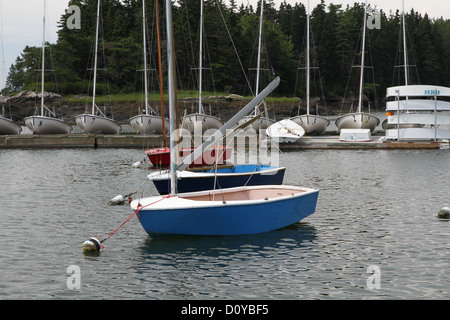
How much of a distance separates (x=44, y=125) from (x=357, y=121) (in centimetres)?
3627

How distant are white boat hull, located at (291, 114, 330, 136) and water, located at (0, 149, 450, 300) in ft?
119

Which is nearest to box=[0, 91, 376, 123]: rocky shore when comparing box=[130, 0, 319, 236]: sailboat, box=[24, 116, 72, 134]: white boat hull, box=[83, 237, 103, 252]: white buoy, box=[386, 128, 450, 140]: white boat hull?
box=[24, 116, 72, 134]: white boat hull

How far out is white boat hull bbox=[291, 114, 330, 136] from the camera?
228 feet

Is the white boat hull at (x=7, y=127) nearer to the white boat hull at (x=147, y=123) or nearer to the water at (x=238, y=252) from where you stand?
the white boat hull at (x=147, y=123)

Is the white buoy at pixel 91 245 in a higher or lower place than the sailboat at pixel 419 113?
lower

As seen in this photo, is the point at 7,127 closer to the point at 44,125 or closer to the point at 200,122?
the point at 44,125

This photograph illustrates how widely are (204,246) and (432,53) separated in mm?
182823

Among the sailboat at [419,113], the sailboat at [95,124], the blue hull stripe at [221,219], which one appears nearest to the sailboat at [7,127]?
the sailboat at [95,124]

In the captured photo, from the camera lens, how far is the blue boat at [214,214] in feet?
64.8

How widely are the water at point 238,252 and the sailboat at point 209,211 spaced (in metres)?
0.44

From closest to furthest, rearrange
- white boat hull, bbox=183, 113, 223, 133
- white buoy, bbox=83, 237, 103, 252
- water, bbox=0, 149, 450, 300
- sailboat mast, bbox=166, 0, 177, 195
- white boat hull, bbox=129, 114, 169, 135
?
water, bbox=0, 149, 450, 300 → white buoy, bbox=83, 237, 103, 252 → sailboat mast, bbox=166, 0, 177, 195 → white boat hull, bbox=129, 114, 169, 135 → white boat hull, bbox=183, 113, 223, 133

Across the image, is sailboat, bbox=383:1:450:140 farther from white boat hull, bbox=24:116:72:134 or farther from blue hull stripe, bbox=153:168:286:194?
white boat hull, bbox=24:116:72:134

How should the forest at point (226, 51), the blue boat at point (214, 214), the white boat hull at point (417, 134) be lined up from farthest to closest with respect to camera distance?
1. the forest at point (226, 51)
2. the white boat hull at point (417, 134)
3. the blue boat at point (214, 214)

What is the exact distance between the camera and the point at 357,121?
227ft
